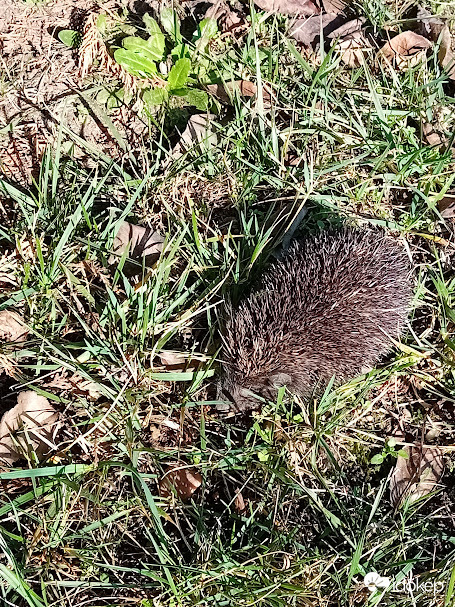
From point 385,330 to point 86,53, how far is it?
319 centimetres

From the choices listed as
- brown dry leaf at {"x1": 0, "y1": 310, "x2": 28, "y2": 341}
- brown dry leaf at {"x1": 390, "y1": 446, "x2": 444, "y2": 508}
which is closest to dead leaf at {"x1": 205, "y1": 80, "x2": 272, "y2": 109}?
brown dry leaf at {"x1": 0, "y1": 310, "x2": 28, "y2": 341}

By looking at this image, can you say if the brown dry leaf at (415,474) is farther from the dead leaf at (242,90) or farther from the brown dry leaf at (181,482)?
the dead leaf at (242,90)

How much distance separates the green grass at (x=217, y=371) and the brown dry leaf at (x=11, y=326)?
0.24 ft

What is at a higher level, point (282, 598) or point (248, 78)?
point (248, 78)

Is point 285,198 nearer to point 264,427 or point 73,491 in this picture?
point 264,427

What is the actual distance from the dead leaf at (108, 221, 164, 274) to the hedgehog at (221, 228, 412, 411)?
28.0 inches

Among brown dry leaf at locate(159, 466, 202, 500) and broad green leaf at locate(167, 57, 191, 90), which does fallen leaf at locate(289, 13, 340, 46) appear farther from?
brown dry leaf at locate(159, 466, 202, 500)

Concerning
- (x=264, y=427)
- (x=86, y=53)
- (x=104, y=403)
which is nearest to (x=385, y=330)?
(x=264, y=427)

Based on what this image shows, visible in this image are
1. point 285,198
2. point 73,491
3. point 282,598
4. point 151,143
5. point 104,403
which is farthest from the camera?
point 151,143

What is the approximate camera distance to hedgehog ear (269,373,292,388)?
3.68 meters

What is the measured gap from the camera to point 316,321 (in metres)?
3.61

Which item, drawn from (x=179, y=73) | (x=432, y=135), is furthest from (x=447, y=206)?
(x=179, y=73)

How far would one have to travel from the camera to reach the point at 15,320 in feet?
12.3

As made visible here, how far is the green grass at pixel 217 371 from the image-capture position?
3221 mm
